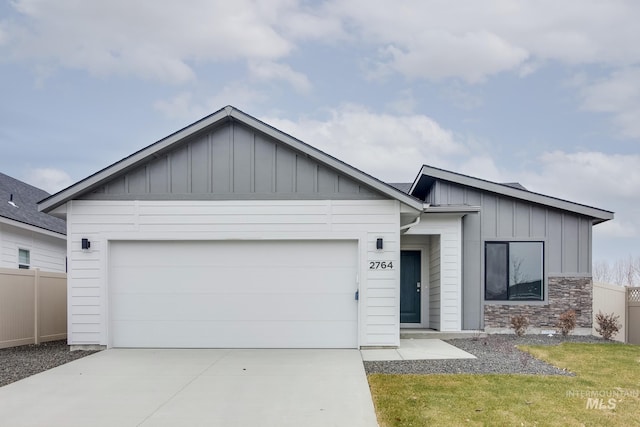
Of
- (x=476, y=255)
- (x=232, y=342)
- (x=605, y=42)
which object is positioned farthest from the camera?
(x=605, y=42)

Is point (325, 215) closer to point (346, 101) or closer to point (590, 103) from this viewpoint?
point (346, 101)

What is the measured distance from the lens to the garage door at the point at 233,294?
32.6ft

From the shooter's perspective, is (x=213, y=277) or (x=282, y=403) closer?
(x=282, y=403)

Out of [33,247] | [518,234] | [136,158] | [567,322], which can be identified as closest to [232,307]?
[136,158]

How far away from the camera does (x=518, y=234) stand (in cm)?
1230

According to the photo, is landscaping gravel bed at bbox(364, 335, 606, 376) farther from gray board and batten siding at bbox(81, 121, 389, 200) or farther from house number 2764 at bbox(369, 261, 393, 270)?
gray board and batten siding at bbox(81, 121, 389, 200)

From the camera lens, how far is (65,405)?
6.07 meters

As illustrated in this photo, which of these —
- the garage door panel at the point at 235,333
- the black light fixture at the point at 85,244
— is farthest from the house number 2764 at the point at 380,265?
the black light fixture at the point at 85,244

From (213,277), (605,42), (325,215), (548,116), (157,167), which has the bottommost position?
(213,277)

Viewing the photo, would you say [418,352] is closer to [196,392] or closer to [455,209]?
[455,209]

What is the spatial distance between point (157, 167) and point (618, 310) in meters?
11.2

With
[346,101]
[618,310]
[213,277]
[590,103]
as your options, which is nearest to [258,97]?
[346,101]

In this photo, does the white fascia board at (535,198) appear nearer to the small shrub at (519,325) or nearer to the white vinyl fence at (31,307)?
the small shrub at (519,325)

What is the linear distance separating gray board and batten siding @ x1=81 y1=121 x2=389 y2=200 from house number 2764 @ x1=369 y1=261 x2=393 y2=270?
1.23 meters
